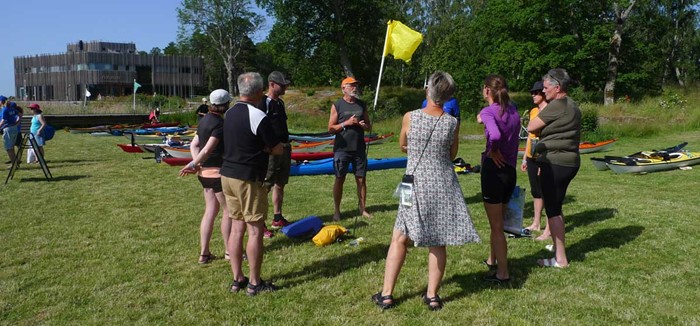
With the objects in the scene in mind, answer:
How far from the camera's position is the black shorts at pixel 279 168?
5955mm

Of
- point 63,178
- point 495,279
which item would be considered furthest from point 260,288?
point 63,178

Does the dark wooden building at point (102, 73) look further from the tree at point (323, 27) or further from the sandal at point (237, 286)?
the sandal at point (237, 286)

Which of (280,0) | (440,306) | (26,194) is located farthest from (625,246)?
(280,0)

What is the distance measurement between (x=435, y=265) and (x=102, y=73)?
72941 mm

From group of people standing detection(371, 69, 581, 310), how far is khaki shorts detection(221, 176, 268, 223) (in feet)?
3.50

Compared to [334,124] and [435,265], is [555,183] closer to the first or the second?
[435,265]

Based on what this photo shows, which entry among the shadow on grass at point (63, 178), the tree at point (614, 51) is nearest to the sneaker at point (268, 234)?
the shadow on grass at point (63, 178)

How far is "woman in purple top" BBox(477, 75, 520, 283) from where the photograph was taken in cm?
427

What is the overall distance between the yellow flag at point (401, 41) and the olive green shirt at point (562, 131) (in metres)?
2.24

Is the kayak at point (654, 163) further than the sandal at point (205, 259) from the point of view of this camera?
Yes

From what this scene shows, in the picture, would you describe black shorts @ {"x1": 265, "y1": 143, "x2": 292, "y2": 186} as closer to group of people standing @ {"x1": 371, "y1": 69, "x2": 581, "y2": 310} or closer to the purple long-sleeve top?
group of people standing @ {"x1": 371, "y1": 69, "x2": 581, "y2": 310}

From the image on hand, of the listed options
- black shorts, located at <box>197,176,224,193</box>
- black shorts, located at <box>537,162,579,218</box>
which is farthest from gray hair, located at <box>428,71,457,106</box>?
black shorts, located at <box>197,176,224,193</box>

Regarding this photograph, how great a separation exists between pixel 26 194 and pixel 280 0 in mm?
34857

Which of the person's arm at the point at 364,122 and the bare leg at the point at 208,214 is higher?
the person's arm at the point at 364,122
